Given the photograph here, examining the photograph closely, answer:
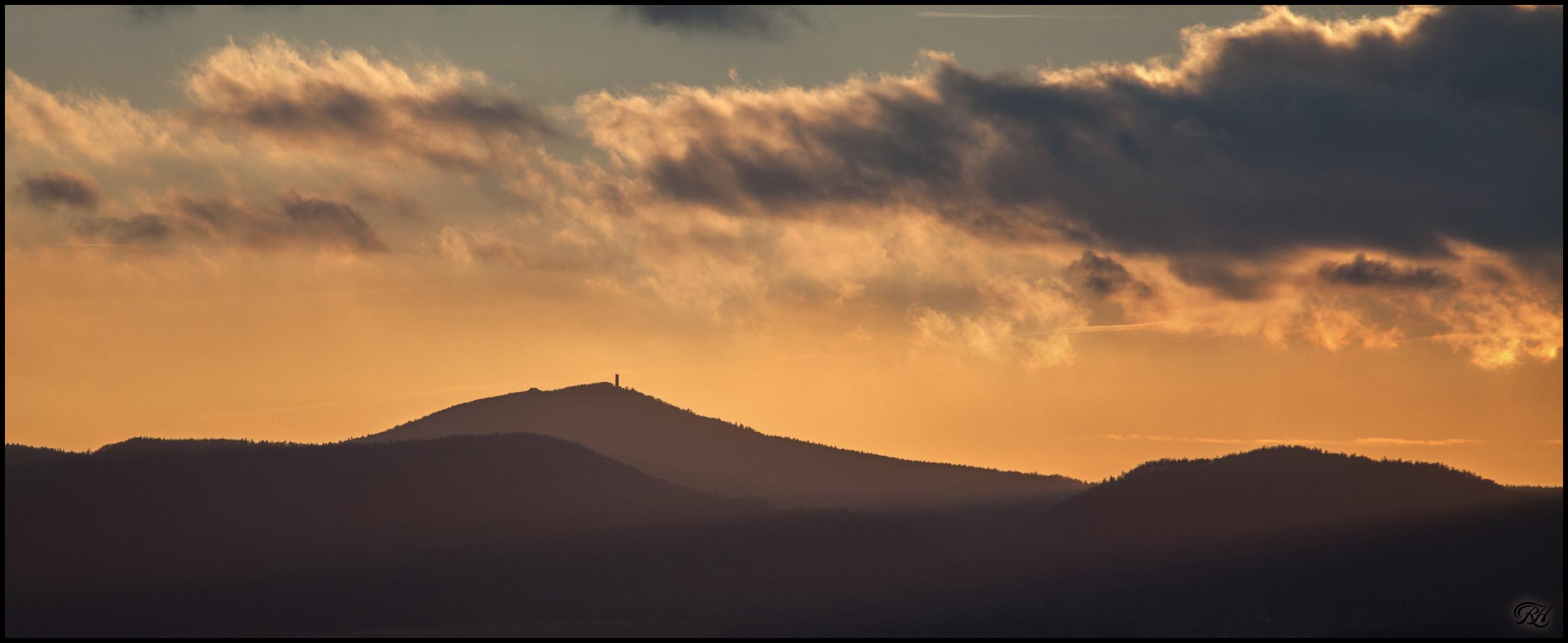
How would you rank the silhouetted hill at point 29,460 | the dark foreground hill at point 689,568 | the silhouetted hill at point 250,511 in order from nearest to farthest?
1. the dark foreground hill at point 689,568
2. the silhouetted hill at point 250,511
3. the silhouetted hill at point 29,460

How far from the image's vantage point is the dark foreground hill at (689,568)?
136000 mm

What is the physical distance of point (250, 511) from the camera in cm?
17225

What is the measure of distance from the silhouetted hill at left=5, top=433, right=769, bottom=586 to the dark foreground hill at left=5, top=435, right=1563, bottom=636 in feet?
1.56

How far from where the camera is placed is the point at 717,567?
574 feet

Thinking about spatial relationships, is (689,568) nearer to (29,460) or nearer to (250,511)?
(250,511)

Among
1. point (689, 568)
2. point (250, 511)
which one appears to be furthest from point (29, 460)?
point (689, 568)

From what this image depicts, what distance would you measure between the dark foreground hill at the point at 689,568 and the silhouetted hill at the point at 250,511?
1.56ft

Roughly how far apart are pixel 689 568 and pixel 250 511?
64.3 metres

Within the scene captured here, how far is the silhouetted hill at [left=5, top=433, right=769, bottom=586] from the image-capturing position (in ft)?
509

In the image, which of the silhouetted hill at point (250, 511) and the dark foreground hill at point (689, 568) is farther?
the silhouetted hill at point (250, 511)

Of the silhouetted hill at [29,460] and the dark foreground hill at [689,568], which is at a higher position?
the silhouetted hill at [29,460]

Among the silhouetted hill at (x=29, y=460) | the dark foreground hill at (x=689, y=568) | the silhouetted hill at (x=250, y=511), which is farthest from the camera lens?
the silhouetted hill at (x=29, y=460)

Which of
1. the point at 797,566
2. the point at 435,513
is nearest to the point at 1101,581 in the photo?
the point at 797,566

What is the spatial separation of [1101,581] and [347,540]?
109 m
